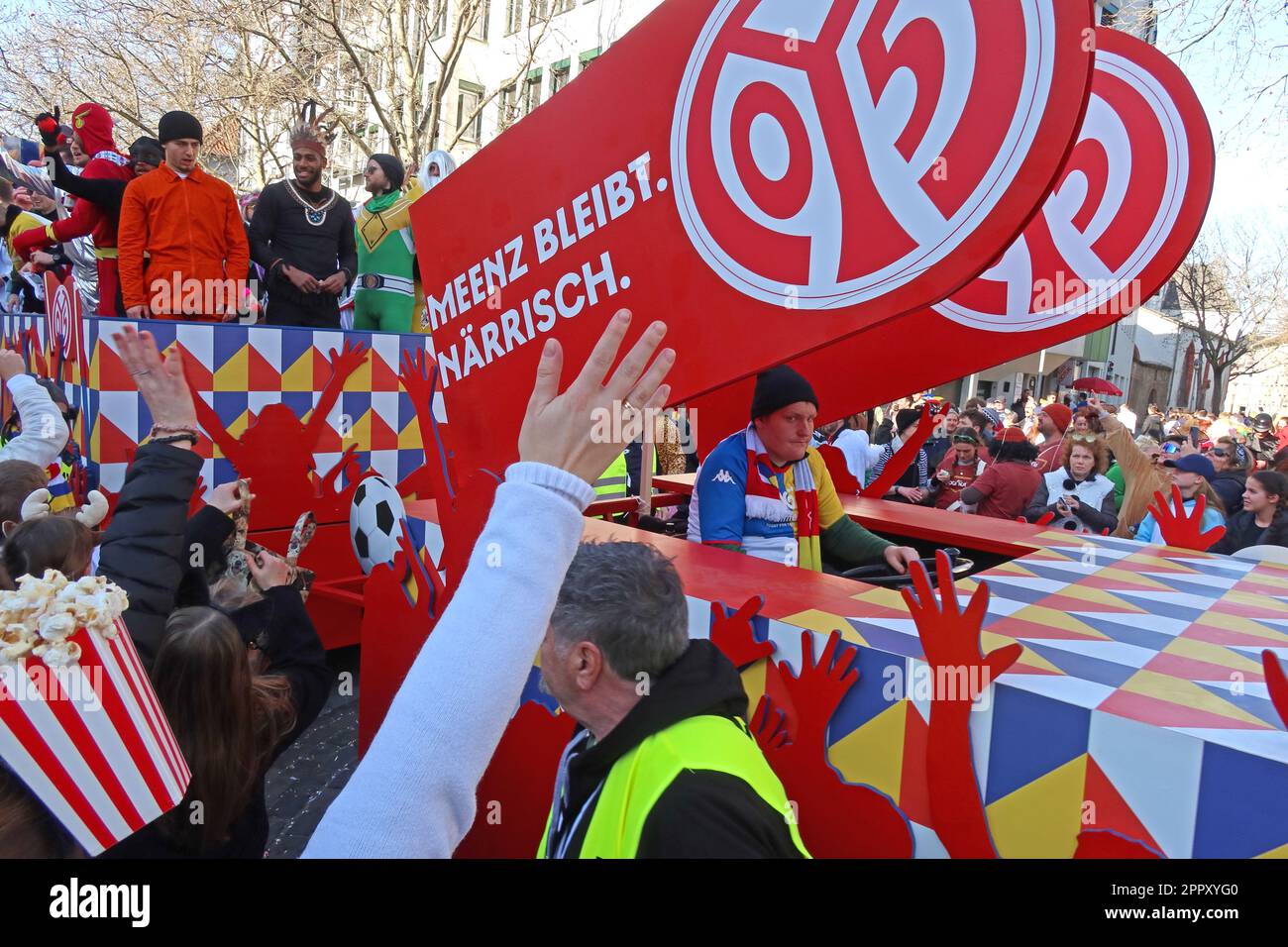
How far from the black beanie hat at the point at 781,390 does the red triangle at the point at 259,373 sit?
2.86 metres

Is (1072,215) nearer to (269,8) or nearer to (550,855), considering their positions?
(550,855)

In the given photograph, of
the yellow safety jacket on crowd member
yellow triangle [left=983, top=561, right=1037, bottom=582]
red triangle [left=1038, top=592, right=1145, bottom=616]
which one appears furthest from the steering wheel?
the yellow safety jacket on crowd member

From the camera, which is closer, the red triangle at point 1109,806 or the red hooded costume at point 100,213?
the red triangle at point 1109,806

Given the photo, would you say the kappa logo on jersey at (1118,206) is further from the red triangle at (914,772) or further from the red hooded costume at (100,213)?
the red hooded costume at (100,213)

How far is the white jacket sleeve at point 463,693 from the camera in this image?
2.59 ft

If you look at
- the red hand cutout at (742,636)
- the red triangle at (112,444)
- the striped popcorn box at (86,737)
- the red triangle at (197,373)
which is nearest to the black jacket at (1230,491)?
the red hand cutout at (742,636)

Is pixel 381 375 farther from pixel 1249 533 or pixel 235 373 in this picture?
pixel 1249 533

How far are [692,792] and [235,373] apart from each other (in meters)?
4.12

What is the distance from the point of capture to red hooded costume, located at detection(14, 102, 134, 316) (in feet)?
17.9

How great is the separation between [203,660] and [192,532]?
1188 mm

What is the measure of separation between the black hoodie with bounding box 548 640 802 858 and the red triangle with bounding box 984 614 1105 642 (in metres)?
0.91

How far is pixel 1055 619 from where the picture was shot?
217 centimetres

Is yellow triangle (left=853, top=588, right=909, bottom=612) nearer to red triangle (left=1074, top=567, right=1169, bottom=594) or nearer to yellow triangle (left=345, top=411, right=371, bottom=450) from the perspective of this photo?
red triangle (left=1074, top=567, right=1169, bottom=594)

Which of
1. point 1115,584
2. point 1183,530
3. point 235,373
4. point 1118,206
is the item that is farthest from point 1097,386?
point 235,373
